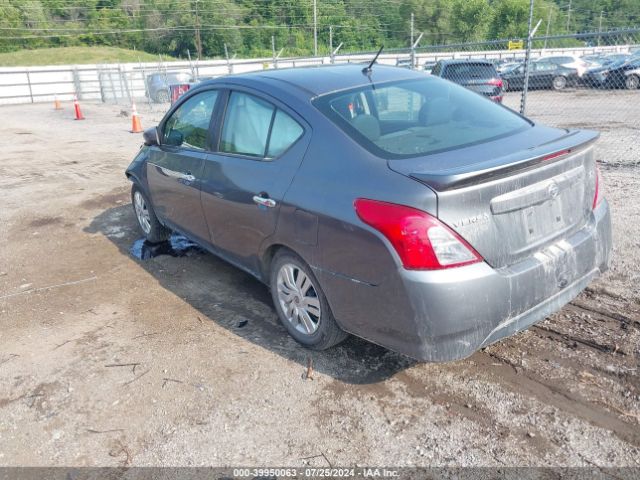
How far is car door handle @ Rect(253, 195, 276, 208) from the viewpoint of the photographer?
11.2 feet

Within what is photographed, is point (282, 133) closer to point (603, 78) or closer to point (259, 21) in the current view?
point (603, 78)

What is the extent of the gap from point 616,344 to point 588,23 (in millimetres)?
80784

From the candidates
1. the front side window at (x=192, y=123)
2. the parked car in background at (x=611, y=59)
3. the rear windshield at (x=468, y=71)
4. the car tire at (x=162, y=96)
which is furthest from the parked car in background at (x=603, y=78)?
the front side window at (x=192, y=123)

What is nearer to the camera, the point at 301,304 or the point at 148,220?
the point at 301,304

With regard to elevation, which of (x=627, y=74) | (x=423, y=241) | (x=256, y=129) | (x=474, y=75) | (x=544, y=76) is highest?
→ (x=256, y=129)

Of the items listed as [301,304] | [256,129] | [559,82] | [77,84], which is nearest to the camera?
[301,304]

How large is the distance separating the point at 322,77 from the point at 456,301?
1.95 meters

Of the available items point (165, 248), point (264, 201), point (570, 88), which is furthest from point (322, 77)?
point (570, 88)

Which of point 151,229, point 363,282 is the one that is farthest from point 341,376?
point 151,229

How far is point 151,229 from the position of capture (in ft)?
18.4

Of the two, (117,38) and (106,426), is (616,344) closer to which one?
(106,426)

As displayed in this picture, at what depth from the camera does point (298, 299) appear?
3480mm

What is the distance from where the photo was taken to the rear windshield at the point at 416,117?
10.3ft

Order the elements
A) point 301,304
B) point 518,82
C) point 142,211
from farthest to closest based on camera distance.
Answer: point 518,82 → point 142,211 → point 301,304
